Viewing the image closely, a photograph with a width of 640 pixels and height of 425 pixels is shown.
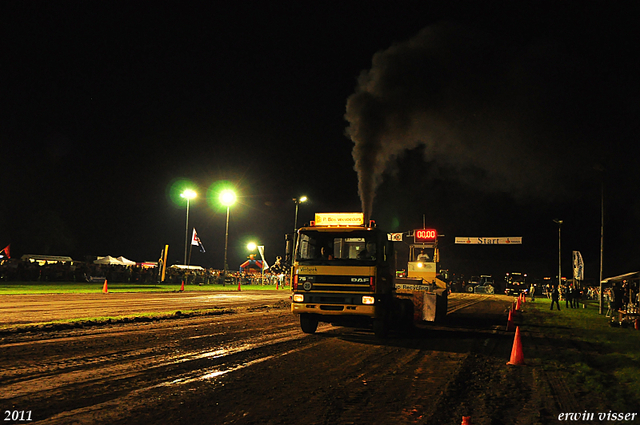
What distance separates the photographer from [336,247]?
39.9 feet

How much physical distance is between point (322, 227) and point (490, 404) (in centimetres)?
685

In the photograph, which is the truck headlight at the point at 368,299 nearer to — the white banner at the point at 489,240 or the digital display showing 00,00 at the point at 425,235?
the digital display showing 00,00 at the point at 425,235

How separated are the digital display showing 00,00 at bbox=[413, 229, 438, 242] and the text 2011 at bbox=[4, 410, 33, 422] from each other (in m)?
23.3

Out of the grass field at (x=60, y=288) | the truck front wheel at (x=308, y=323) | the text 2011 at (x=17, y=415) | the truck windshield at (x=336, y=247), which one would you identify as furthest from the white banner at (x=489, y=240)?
the text 2011 at (x=17, y=415)

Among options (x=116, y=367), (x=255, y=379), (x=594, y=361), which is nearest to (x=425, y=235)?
(x=594, y=361)

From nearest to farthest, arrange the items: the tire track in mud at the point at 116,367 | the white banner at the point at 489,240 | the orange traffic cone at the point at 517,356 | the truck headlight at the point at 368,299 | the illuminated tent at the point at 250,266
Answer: the tire track in mud at the point at 116,367 < the orange traffic cone at the point at 517,356 < the truck headlight at the point at 368,299 < the illuminated tent at the point at 250,266 < the white banner at the point at 489,240

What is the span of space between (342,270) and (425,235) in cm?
1695

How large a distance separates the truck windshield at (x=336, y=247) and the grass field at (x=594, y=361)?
4194 mm

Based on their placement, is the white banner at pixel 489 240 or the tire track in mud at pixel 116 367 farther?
the white banner at pixel 489 240

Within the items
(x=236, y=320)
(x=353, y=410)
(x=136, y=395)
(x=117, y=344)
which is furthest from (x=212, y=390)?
(x=236, y=320)

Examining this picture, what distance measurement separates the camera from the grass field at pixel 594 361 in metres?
6.84

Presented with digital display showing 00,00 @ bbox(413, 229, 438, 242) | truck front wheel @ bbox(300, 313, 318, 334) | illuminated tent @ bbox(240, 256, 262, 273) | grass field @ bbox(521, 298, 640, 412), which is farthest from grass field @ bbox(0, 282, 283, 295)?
grass field @ bbox(521, 298, 640, 412)

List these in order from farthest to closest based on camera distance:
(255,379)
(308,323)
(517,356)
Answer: (308,323) < (517,356) < (255,379)

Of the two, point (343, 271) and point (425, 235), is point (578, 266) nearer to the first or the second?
point (425, 235)
